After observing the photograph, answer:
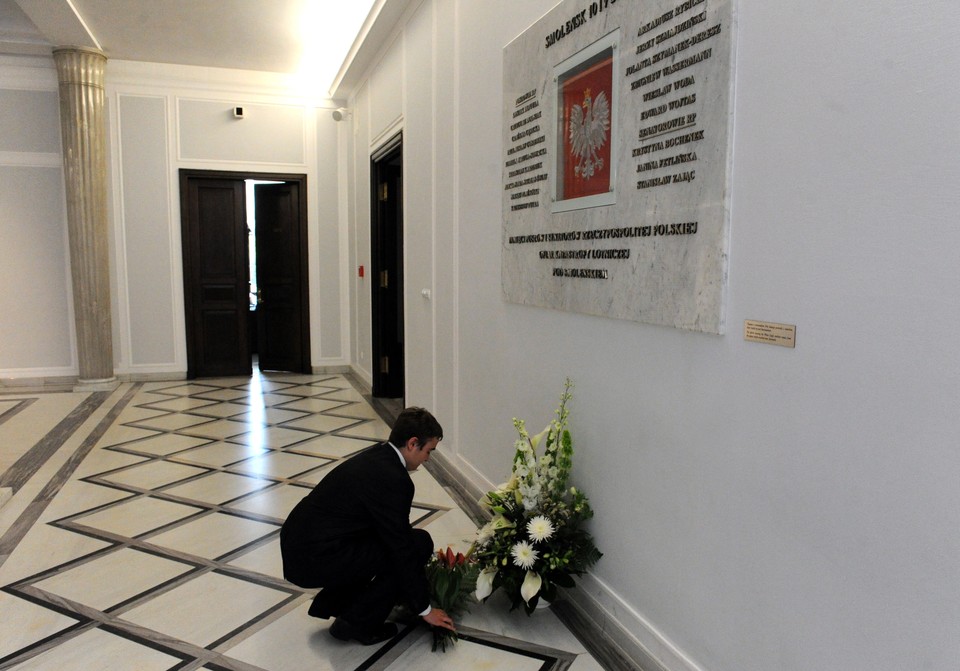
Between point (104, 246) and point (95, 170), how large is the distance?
2.64 ft

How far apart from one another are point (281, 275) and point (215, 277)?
80 centimetres

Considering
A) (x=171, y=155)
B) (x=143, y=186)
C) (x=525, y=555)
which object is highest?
(x=171, y=155)

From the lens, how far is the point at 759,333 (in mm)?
1871

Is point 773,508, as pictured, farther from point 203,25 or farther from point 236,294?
point 236,294

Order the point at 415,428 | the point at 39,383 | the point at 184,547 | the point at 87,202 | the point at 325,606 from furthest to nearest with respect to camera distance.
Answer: the point at 39,383, the point at 87,202, the point at 184,547, the point at 325,606, the point at 415,428

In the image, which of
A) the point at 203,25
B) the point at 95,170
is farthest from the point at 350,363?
the point at 203,25

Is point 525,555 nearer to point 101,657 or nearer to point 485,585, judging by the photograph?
point 485,585

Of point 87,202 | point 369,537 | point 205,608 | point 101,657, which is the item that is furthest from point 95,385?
point 369,537

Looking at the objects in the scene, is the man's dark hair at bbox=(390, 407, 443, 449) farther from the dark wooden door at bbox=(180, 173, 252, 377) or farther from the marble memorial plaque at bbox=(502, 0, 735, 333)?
the dark wooden door at bbox=(180, 173, 252, 377)

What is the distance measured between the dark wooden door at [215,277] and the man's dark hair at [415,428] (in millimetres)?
6582

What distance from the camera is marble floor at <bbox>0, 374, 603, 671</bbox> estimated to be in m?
2.58

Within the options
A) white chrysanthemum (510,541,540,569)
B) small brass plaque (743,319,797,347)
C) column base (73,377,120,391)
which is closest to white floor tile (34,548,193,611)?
white chrysanthemum (510,541,540,569)

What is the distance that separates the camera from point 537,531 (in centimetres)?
266

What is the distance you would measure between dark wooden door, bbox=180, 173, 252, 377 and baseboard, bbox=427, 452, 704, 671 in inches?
266
